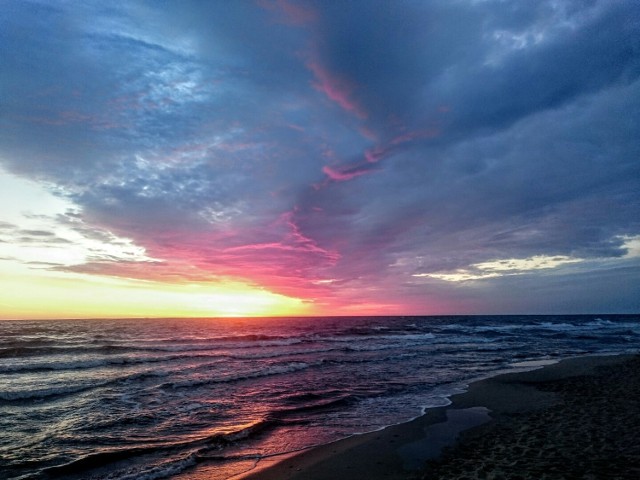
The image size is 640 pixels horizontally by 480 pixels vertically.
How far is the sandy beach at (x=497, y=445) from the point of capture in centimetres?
757

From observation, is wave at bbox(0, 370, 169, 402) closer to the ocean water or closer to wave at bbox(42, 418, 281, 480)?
the ocean water

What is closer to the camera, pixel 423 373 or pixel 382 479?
pixel 382 479

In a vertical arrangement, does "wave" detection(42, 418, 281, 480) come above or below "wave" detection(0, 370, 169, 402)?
below

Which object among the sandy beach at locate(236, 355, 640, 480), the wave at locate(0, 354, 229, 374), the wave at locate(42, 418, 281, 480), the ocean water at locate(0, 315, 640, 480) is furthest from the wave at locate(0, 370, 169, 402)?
the sandy beach at locate(236, 355, 640, 480)

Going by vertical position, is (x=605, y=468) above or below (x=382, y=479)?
above

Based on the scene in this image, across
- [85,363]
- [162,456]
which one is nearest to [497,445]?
[162,456]

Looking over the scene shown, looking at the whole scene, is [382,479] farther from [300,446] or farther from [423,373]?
[423,373]

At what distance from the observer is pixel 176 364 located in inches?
1057

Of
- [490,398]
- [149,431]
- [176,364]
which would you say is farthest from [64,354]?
[490,398]

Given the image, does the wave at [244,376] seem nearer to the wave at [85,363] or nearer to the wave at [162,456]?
the wave at [85,363]

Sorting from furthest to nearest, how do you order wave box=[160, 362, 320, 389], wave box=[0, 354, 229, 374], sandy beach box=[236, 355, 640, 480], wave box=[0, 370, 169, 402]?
wave box=[0, 354, 229, 374] < wave box=[160, 362, 320, 389] < wave box=[0, 370, 169, 402] < sandy beach box=[236, 355, 640, 480]

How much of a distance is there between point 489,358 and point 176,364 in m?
25.7

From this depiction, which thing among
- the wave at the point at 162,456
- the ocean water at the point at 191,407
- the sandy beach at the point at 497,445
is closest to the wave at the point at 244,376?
the ocean water at the point at 191,407

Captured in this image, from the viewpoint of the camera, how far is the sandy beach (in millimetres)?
7570
